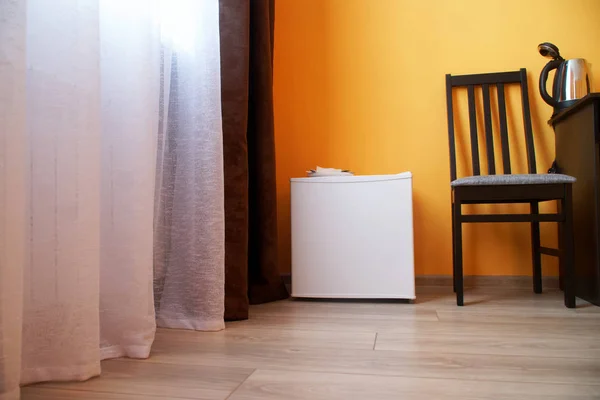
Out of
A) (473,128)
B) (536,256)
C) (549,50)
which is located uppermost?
(549,50)

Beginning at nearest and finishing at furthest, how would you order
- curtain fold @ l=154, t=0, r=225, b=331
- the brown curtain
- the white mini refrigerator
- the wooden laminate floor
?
the wooden laminate floor → curtain fold @ l=154, t=0, r=225, b=331 → the brown curtain → the white mini refrigerator

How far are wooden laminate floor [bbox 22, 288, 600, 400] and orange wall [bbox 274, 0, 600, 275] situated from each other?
0.55 meters

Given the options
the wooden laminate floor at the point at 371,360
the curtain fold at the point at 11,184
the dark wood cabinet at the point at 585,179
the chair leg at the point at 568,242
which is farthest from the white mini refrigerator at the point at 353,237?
the curtain fold at the point at 11,184

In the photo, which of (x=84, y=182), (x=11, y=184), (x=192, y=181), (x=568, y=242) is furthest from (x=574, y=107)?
(x=11, y=184)

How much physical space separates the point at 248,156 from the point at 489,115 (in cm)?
97

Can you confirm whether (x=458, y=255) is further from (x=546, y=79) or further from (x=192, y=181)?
(x=192, y=181)

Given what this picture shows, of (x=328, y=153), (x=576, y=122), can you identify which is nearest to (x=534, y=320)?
(x=576, y=122)

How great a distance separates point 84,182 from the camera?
0.73 metres

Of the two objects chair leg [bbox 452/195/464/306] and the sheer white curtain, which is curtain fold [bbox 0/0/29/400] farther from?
chair leg [bbox 452/195/464/306]

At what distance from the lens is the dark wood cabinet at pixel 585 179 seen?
1408 millimetres

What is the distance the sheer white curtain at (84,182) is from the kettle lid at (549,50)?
1269 millimetres

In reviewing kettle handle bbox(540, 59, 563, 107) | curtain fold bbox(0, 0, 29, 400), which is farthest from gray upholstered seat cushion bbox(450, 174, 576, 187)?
curtain fold bbox(0, 0, 29, 400)

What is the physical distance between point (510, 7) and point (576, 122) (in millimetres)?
618

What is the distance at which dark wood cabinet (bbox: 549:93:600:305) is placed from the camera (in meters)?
1.41
